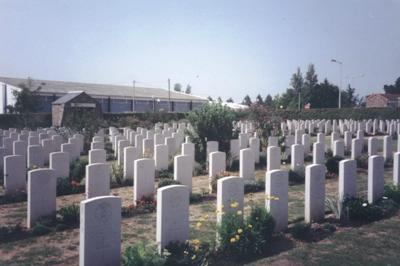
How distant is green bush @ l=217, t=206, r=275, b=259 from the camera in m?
6.71

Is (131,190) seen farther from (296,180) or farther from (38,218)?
(296,180)

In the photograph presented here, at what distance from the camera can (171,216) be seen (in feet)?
22.1

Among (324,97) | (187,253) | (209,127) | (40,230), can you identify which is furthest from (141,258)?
(324,97)

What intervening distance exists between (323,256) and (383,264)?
898 mm

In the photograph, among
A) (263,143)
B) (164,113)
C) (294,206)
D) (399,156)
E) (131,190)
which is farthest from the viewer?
(164,113)

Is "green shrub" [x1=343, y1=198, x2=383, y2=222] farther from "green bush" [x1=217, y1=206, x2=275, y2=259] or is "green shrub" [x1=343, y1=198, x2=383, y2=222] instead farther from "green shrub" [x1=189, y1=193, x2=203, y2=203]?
"green shrub" [x1=189, y1=193, x2=203, y2=203]

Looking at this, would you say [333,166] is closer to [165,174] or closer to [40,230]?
[165,174]

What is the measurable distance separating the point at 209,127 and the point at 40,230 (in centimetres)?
1049

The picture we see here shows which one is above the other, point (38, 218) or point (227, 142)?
point (227, 142)

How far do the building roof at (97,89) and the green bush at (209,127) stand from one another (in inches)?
1619

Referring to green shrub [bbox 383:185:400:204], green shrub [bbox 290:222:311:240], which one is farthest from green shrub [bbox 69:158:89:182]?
green shrub [bbox 383:185:400:204]

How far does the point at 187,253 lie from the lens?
6.33 metres

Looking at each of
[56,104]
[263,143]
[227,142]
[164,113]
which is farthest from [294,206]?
[56,104]

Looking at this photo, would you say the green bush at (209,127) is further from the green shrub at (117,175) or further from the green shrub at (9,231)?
the green shrub at (9,231)
